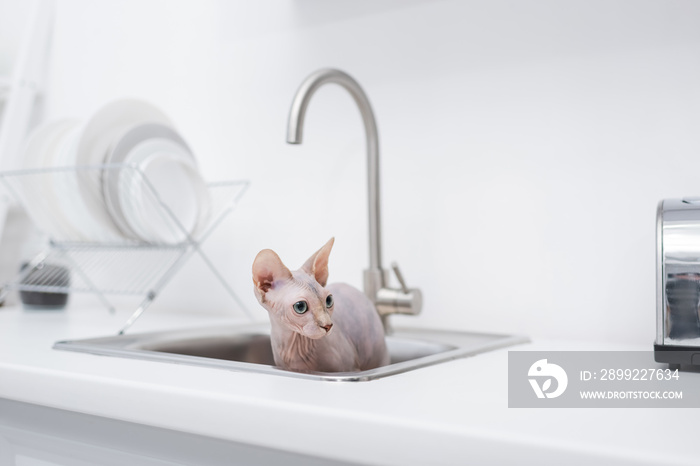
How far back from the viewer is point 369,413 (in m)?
0.61

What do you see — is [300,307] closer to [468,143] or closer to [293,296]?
[293,296]

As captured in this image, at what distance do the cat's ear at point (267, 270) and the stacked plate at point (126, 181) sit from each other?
579 mm

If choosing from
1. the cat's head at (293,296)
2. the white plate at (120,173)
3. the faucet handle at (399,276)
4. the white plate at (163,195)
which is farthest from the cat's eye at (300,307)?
the white plate at (120,173)

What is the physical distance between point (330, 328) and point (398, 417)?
0.23 metres

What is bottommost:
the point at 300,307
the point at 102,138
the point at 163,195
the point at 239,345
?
the point at 239,345

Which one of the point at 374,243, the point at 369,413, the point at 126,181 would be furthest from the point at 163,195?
the point at 369,413

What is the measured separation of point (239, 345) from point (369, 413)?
2.27ft

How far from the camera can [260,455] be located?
2.27ft

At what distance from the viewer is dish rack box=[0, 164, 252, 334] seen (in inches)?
55.6

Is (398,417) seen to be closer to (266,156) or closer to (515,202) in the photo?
(515,202)

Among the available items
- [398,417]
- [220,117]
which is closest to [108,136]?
[220,117]

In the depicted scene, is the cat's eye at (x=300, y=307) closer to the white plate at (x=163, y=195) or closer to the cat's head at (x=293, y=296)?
the cat's head at (x=293, y=296)

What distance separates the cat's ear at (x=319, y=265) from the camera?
33.9 inches

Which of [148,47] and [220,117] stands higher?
[148,47]
